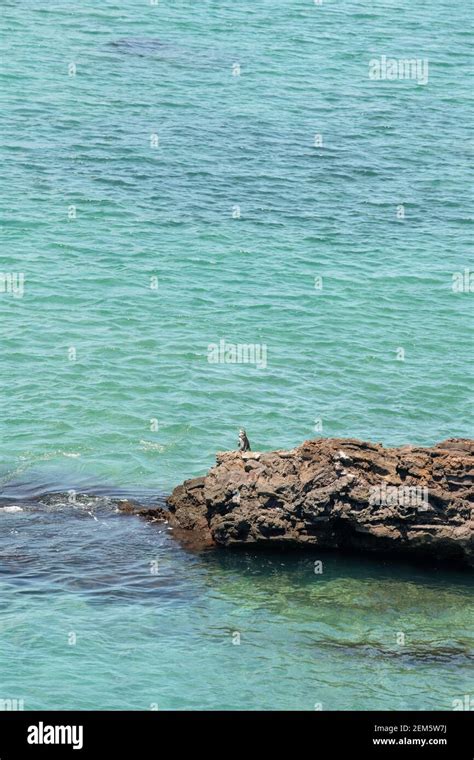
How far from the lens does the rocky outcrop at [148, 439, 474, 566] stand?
26.6 meters

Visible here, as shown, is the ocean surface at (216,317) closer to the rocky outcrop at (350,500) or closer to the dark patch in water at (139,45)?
the dark patch in water at (139,45)

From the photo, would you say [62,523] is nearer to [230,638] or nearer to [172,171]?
[230,638]

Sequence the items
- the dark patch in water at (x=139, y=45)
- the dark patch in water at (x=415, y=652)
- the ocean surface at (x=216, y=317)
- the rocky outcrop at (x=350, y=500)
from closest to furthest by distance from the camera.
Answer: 1. the dark patch in water at (x=415, y=652)
2. the ocean surface at (x=216, y=317)
3. the rocky outcrop at (x=350, y=500)
4. the dark patch in water at (x=139, y=45)

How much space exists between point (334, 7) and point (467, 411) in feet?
142

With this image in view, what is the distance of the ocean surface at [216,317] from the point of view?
24.0 m

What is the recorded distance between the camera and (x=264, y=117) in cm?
5831

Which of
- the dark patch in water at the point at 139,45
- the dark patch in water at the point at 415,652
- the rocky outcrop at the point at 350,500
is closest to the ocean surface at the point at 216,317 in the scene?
the dark patch in water at the point at 415,652

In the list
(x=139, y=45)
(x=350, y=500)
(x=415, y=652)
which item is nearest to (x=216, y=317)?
(x=350, y=500)

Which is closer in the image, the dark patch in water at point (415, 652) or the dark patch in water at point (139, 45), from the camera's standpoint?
the dark patch in water at point (415, 652)

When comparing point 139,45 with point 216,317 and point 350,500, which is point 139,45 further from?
point 350,500

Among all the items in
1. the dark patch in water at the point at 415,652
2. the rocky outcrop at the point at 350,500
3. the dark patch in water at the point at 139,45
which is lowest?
the dark patch in water at the point at 415,652

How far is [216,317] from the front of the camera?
41.6 m

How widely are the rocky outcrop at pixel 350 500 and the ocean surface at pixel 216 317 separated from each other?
20.3 inches
